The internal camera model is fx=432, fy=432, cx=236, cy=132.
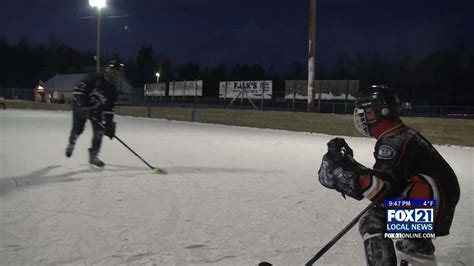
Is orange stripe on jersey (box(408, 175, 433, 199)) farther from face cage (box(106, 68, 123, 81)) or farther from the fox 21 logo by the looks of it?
face cage (box(106, 68, 123, 81))

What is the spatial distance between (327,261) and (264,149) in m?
7.96

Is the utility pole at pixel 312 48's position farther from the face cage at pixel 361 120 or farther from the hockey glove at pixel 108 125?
the face cage at pixel 361 120

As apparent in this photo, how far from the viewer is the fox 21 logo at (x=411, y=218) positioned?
99.0 inches

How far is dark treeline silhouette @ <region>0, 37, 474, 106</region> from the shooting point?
47.2m

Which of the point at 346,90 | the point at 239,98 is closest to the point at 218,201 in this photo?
the point at 346,90

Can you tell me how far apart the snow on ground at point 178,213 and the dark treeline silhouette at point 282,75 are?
67.7ft

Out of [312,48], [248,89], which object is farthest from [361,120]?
[248,89]

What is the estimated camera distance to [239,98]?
28469mm

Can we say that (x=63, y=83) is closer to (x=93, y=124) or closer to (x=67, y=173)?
(x=93, y=124)

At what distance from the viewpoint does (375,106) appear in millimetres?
2730

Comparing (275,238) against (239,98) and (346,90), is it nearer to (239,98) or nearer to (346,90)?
(346,90)

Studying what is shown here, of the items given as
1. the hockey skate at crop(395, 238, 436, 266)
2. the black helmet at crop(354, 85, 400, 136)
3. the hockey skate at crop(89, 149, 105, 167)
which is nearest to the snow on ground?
the hockey skate at crop(89, 149, 105, 167)

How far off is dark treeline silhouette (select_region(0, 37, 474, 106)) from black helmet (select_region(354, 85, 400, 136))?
993 inches

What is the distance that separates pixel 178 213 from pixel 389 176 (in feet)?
9.77
